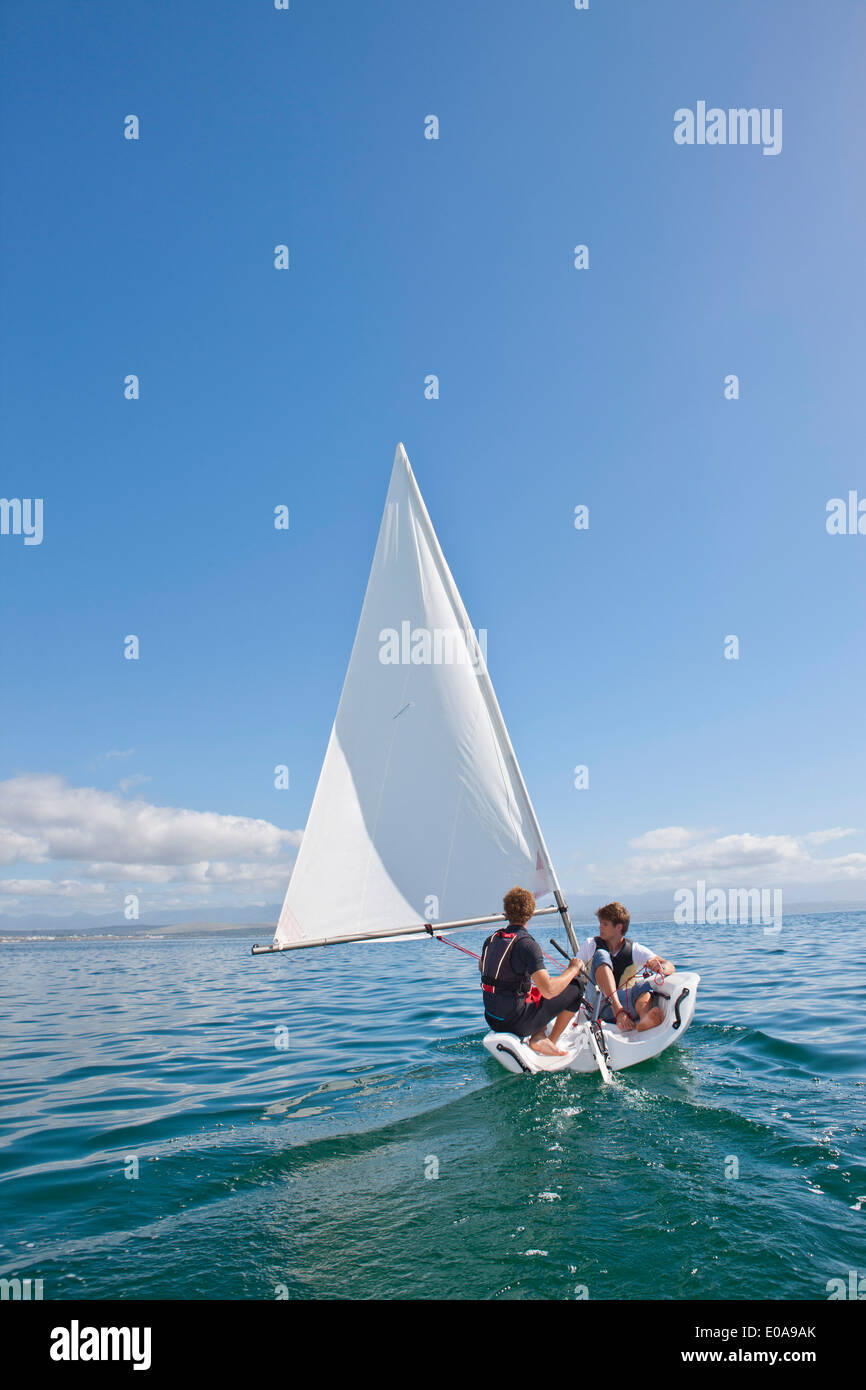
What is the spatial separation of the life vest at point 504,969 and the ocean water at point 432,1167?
1240 millimetres

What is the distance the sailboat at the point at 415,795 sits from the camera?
36.3ft

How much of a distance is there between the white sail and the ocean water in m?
2.67

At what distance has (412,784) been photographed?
11.6m

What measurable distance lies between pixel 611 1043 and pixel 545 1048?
1078 millimetres

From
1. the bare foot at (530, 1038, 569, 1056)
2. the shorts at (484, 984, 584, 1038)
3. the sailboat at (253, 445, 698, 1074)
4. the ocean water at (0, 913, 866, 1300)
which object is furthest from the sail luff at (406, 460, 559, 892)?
the ocean water at (0, 913, 866, 1300)

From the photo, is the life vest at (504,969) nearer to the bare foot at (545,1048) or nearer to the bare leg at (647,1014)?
the bare foot at (545,1048)

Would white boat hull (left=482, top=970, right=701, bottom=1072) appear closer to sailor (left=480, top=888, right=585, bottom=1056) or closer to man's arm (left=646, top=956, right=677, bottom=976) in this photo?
sailor (left=480, top=888, right=585, bottom=1056)

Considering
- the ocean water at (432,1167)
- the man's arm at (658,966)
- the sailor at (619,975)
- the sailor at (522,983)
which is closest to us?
the ocean water at (432,1167)

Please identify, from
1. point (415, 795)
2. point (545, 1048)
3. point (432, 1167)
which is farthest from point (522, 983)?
point (415, 795)

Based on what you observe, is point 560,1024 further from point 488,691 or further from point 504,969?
point 488,691

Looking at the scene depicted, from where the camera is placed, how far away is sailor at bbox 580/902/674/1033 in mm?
10234

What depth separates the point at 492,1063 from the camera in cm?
1096

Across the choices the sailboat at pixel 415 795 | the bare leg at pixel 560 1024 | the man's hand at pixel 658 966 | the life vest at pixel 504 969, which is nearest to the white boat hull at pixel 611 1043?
the sailboat at pixel 415 795
